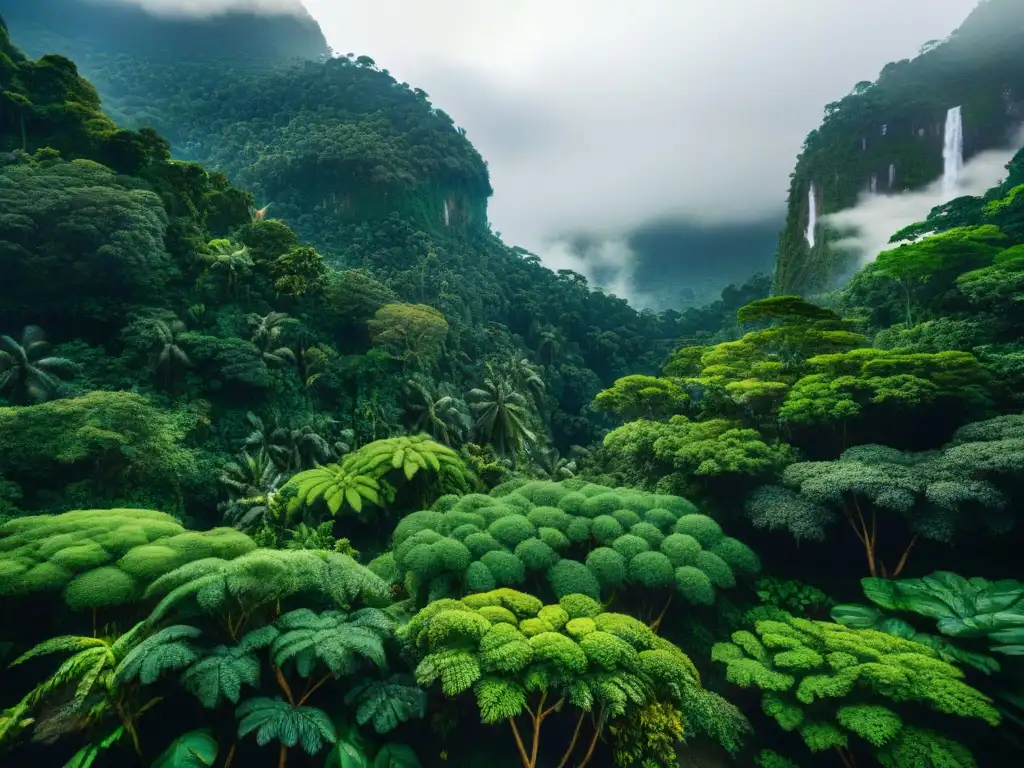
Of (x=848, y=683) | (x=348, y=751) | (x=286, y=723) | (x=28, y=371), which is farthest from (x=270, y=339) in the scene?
(x=848, y=683)

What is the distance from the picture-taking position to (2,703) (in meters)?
6.74

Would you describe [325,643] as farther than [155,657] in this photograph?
Yes

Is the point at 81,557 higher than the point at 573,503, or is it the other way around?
the point at 573,503

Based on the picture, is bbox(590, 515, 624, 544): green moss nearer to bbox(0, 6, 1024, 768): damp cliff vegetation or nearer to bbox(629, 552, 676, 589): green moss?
bbox(0, 6, 1024, 768): damp cliff vegetation

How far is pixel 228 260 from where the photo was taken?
23547 mm

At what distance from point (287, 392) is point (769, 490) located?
787 inches

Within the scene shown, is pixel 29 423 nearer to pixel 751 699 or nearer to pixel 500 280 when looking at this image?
pixel 751 699

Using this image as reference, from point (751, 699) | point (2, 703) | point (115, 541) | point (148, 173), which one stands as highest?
point (148, 173)

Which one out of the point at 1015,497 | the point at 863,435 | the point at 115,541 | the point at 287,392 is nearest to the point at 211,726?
the point at 115,541

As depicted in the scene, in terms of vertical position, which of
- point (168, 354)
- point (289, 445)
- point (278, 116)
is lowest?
point (289, 445)

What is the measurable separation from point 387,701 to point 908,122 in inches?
2402

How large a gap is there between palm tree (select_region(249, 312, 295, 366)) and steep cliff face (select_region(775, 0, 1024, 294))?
Answer: 48.9 meters

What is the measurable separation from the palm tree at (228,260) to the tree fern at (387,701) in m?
22.8

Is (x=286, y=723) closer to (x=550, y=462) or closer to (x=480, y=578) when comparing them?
(x=480, y=578)
